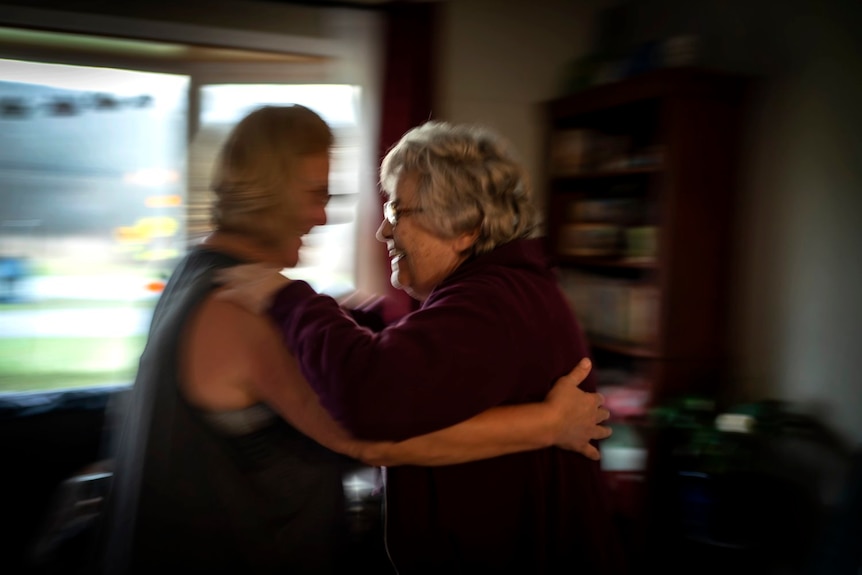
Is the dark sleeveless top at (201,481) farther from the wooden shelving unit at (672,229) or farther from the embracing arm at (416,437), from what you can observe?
the wooden shelving unit at (672,229)

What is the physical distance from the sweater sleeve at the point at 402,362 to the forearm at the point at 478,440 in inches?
1.9

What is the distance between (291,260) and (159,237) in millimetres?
2223

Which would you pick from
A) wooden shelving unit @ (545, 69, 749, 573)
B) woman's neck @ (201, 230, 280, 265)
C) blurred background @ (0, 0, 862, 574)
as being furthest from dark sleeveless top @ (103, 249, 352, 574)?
wooden shelving unit @ (545, 69, 749, 573)

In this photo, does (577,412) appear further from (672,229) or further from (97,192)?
(97,192)

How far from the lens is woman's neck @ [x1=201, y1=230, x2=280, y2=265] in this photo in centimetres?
102

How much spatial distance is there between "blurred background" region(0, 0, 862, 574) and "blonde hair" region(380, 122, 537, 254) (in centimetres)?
138

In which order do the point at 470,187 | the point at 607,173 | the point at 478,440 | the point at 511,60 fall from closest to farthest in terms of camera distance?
the point at 478,440, the point at 470,187, the point at 607,173, the point at 511,60

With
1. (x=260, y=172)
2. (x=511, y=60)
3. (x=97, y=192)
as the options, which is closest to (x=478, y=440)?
(x=260, y=172)

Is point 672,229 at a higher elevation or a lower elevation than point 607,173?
lower

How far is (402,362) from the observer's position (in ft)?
2.87

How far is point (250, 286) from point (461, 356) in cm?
31

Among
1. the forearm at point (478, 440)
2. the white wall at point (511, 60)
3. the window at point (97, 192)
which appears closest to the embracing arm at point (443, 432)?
the forearm at point (478, 440)

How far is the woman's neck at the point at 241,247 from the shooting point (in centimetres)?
102

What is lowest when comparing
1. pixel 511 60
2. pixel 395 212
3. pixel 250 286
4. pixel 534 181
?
pixel 250 286
